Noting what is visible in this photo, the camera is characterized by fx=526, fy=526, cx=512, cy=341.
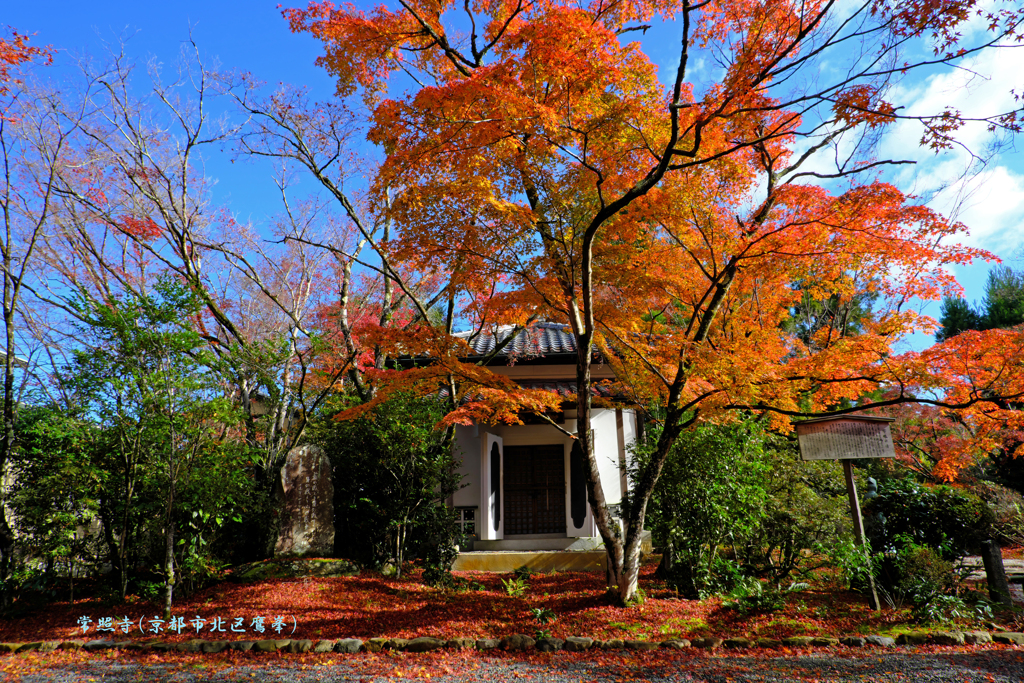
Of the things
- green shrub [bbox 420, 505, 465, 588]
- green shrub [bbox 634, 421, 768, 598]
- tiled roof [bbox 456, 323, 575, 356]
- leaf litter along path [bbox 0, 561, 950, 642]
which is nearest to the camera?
leaf litter along path [bbox 0, 561, 950, 642]

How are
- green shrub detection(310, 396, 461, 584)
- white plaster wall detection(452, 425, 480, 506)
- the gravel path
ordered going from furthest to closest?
white plaster wall detection(452, 425, 480, 506) → green shrub detection(310, 396, 461, 584) → the gravel path

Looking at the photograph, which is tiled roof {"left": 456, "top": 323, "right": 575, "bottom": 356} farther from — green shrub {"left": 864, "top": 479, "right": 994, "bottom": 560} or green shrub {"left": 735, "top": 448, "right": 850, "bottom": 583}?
green shrub {"left": 864, "top": 479, "right": 994, "bottom": 560}

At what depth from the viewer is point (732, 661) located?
186 inches

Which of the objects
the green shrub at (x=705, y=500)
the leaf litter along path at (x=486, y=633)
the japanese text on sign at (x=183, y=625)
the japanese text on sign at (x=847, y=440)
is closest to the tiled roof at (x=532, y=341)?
the green shrub at (x=705, y=500)

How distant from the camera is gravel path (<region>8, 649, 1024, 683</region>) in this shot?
14.1ft

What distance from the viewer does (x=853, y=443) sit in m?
6.15

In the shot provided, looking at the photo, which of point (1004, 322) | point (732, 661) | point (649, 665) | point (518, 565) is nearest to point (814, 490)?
point (732, 661)

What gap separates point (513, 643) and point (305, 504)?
4.86m

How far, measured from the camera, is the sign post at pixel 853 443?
609 centimetres

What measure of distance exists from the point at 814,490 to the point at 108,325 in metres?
9.18

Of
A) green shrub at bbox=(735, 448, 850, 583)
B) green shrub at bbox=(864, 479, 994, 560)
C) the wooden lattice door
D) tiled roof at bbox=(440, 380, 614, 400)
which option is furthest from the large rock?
green shrub at bbox=(864, 479, 994, 560)

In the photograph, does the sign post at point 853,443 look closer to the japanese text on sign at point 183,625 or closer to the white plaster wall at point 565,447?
the white plaster wall at point 565,447

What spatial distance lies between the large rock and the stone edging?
10.3 ft

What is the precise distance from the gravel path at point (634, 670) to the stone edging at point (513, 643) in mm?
219
